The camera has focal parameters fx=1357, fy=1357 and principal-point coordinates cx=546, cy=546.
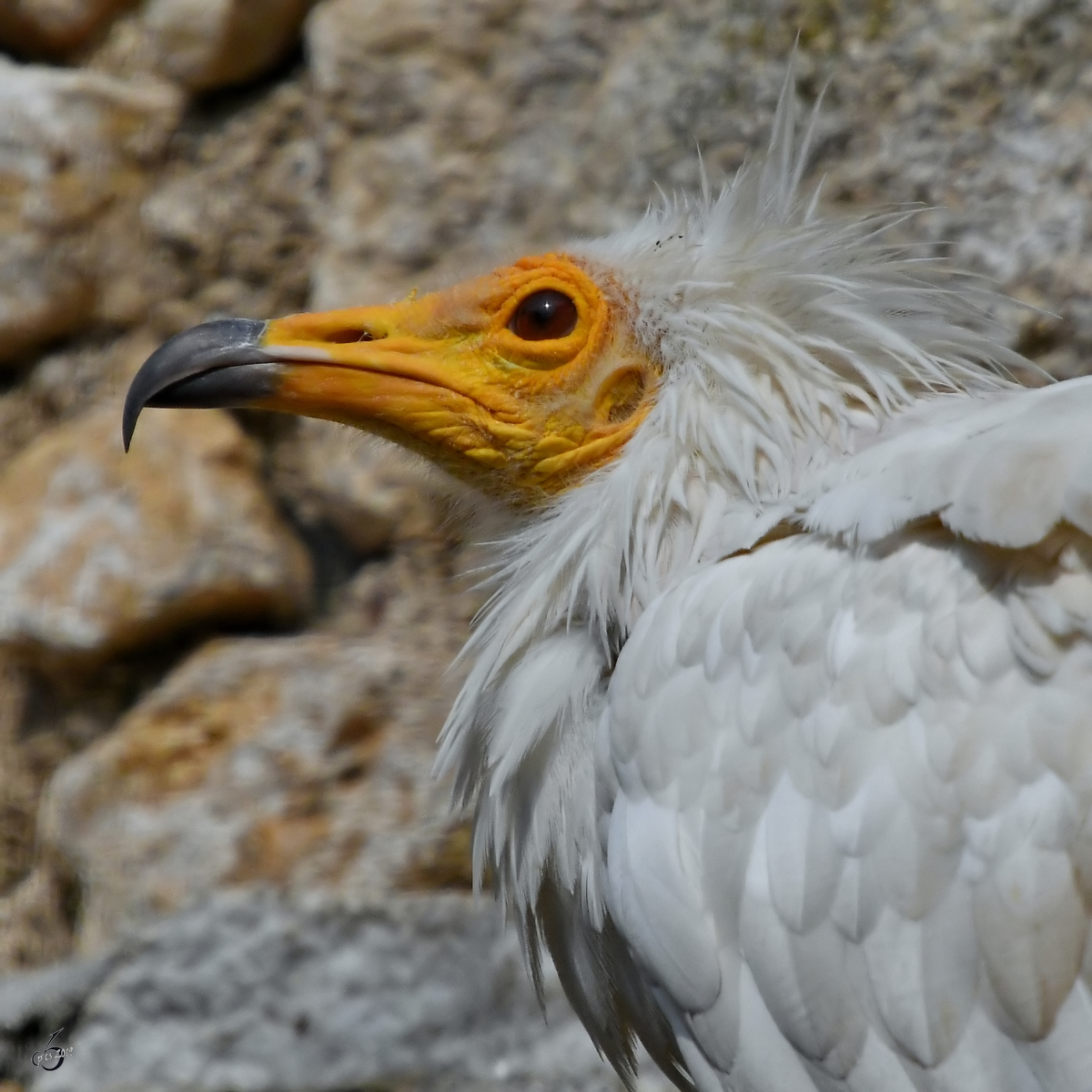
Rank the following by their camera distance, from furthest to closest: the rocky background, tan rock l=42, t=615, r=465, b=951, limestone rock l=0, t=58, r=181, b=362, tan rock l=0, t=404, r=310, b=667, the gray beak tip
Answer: limestone rock l=0, t=58, r=181, b=362 < tan rock l=0, t=404, r=310, b=667 < tan rock l=42, t=615, r=465, b=951 < the rocky background < the gray beak tip

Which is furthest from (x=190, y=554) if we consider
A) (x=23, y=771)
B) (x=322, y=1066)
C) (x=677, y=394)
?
(x=677, y=394)

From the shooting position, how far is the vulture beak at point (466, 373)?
253 cm

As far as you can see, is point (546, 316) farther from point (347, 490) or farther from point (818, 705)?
point (347, 490)

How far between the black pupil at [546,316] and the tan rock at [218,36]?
352 centimetres

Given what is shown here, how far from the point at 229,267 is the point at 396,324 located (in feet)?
10.4

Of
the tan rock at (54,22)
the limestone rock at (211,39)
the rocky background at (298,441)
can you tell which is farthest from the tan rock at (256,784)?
the tan rock at (54,22)

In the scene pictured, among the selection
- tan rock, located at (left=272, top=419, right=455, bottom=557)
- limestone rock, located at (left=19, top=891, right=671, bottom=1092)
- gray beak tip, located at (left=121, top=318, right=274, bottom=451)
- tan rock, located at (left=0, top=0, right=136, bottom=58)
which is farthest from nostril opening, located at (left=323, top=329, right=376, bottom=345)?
tan rock, located at (left=0, top=0, right=136, bottom=58)

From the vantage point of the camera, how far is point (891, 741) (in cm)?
188

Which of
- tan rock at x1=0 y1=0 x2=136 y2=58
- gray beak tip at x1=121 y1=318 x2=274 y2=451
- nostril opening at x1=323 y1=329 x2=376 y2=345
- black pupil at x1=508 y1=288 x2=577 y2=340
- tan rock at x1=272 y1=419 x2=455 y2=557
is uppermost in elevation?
black pupil at x1=508 y1=288 x2=577 y2=340

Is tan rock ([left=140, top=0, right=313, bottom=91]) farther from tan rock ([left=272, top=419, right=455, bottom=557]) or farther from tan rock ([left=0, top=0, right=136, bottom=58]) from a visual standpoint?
tan rock ([left=272, top=419, right=455, bottom=557])

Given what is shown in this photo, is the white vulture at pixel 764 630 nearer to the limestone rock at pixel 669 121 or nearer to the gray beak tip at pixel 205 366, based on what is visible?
the gray beak tip at pixel 205 366

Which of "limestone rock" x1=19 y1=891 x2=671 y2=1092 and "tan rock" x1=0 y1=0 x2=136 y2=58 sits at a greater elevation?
"tan rock" x1=0 y1=0 x2=136 y2=58
